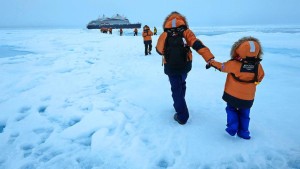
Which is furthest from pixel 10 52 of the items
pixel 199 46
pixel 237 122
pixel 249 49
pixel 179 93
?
pixel 249 49

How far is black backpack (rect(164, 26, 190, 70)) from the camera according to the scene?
127 inches

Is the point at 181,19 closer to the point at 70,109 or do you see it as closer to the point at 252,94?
the point at 252,94

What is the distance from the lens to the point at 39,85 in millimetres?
5680

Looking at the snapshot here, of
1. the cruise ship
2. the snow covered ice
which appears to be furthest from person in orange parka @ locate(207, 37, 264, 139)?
the cruise ship

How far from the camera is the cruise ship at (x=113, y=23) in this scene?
226 ft

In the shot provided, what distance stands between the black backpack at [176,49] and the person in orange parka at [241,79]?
0.44m

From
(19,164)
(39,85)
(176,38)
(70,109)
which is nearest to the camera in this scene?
(19,164)

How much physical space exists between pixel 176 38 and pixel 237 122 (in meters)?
1.44

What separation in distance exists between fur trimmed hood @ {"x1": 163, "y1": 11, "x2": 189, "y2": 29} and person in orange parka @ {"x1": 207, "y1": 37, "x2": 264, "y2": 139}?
699 mm

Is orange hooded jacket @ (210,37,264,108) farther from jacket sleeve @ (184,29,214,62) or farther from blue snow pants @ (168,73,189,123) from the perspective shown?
blue snow pants @ (168,73,189,123)

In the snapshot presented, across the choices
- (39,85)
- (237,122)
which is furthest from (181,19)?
(39,85)

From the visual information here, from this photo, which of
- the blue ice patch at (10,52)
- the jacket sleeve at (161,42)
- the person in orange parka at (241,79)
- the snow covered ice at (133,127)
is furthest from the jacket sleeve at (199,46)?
the blue ice patch at (10,52)

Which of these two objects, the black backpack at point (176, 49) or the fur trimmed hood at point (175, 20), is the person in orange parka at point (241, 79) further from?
the fur trimmed hood at point (175, 20)

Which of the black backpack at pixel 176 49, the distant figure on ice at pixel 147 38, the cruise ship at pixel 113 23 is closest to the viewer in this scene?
the black backpack at pixel 176 49
